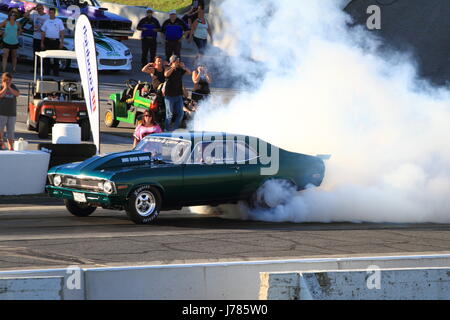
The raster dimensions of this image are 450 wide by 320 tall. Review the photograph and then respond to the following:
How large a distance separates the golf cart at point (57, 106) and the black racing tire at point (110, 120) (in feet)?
6.13

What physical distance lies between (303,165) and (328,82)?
3.76 meters

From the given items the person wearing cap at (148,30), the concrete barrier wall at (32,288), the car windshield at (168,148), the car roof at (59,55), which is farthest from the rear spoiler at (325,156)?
the person wearing cap at (148,30)

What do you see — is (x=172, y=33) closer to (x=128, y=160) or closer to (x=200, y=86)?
(x=200, y=86)

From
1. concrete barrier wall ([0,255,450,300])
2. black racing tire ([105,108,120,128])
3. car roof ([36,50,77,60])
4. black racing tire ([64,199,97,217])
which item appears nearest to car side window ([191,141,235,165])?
black racing tire ([64,199,97,217])

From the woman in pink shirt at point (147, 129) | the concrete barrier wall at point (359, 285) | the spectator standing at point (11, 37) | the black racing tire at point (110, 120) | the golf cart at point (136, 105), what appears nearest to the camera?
the concrete barrier wall at point (359, 285)

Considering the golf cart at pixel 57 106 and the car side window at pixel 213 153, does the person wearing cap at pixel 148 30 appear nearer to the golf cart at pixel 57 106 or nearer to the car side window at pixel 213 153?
the golf cart at pixel 57 106

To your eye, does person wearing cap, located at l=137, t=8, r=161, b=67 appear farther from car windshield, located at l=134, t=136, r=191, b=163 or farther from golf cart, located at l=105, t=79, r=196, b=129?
car windshield, located at l=134, t=136, r=191, b=163

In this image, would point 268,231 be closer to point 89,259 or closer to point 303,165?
point 303,165

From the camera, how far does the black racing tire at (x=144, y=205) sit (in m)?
12.5

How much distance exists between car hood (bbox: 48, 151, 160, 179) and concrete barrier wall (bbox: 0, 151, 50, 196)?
2.03m

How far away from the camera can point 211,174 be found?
13.1 meters

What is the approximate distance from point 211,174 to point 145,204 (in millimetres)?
1019

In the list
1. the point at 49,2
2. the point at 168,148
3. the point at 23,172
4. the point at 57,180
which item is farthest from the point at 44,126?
the point at 49,2

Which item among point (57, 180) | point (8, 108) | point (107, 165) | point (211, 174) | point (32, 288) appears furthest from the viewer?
point (8, 108)
